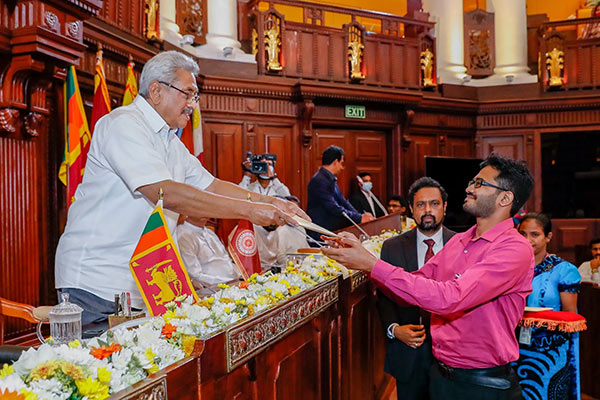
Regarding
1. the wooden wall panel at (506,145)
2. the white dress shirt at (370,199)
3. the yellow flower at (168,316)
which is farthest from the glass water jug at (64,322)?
the wooden wall panel at (506,145)

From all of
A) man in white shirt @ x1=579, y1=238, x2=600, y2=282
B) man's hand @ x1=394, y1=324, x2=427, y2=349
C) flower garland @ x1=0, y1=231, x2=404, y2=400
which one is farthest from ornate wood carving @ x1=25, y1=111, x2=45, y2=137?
man in white shirt @ x1=579, y1=238, x2=600, y2=282

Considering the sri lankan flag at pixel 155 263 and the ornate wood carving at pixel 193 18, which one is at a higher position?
the ornate wood carving at pixel 193 18

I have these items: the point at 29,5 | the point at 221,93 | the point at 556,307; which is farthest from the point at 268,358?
the point at 221,93

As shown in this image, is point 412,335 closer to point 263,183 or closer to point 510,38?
point 263,183

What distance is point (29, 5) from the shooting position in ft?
11.6

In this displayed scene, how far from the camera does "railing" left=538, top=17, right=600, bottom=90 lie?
9547 millimetres

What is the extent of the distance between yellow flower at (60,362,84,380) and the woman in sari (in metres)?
2.97

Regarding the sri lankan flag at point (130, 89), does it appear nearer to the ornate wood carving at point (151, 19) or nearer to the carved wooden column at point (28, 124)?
the ornate wood carving at point (151, 19)

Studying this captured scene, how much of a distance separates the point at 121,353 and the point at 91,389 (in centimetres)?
17

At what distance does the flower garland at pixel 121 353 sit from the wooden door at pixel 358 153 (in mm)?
6700

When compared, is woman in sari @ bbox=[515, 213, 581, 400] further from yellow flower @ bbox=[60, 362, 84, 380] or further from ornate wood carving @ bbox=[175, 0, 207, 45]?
ornate wood carving @ bbox=[175, 0, 207, 45]

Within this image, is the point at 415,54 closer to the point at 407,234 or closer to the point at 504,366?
the point at 407,234

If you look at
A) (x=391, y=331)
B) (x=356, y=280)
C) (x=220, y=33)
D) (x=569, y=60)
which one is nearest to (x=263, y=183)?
(x=220, y=33)

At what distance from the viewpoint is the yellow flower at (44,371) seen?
106 centimetres
